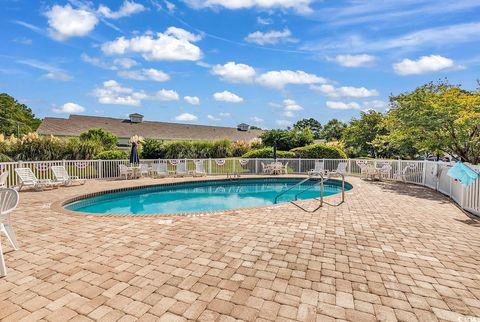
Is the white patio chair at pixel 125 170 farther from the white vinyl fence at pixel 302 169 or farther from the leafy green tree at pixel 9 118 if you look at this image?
the leafy green tree at pixel 9 118

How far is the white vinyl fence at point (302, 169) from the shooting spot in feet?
23.0

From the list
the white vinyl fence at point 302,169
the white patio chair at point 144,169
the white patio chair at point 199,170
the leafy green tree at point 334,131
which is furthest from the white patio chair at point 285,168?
the leafy green tree at point 334,131

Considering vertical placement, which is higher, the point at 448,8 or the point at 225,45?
the point at 225,45

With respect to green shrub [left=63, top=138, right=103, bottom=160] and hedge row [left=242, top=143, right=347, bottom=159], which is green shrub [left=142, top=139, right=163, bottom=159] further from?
hedge row [left=242, top=143, right=347, bottom=159]

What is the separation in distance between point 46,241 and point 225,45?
1681 cm

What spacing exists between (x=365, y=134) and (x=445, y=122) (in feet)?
44.6

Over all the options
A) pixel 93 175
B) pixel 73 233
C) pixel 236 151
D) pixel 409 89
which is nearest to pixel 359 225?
pixel 73 233

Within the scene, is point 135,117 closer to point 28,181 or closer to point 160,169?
point 160,169

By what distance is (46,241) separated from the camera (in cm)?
411

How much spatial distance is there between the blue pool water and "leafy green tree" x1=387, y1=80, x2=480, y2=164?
3.77m

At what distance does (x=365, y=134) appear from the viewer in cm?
2316

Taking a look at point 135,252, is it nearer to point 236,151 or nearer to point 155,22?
point 155,22

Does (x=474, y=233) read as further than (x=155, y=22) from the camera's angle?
No

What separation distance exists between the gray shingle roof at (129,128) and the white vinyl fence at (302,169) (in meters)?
8.77
